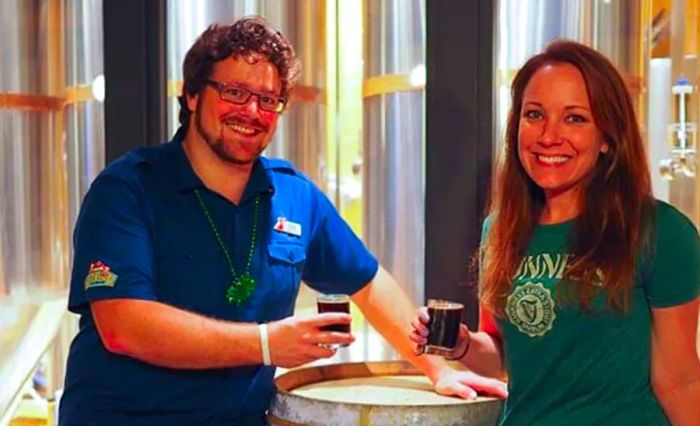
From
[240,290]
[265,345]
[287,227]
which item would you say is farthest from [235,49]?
[265,345]

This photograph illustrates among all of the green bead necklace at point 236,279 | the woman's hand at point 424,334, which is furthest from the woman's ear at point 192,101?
the woman's hand at point 424,334

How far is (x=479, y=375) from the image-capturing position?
5.70 feet

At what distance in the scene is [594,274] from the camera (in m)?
1.40

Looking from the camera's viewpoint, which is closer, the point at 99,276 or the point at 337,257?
the point at 99,276

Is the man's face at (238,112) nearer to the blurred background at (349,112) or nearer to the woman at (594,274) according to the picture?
the blurred background at (349,112)

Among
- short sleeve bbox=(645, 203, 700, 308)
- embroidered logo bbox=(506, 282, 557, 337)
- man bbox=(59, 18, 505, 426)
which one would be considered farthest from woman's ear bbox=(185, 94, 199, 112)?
short sleeve bbox=(645, 203, 700, 308)

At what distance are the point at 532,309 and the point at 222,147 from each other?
0.70 meters

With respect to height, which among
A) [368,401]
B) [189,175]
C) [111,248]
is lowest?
[368,401]

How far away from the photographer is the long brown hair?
1.40m

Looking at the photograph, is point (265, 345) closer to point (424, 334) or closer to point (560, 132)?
point (424, 334)

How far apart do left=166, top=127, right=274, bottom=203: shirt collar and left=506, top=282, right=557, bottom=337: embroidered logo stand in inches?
24.0

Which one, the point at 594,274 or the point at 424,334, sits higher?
the point at 594,274

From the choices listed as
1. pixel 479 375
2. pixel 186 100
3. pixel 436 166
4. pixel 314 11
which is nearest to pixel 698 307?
pixel 479 375

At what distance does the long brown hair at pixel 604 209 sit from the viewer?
4.58ft
